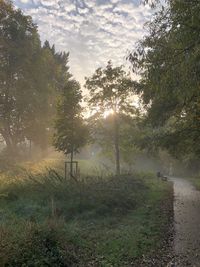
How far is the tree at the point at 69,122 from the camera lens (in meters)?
26.1

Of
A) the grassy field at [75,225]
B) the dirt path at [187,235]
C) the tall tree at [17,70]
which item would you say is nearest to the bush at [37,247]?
the grassy field at [75,225]

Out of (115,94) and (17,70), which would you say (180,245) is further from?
(17,70)

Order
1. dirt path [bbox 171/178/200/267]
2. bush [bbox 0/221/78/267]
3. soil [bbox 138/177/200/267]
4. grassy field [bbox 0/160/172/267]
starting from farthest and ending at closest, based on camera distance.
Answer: dirt path [bbox 171/178/200/267] → soil [bbox 138/177/200/267] → grassy field [bbox 0/160/172/267] → bush [bbox 0/221/78/267]

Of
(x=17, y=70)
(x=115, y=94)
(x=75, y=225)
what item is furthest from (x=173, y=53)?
(x=17, y=70)

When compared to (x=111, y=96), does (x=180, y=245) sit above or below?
below

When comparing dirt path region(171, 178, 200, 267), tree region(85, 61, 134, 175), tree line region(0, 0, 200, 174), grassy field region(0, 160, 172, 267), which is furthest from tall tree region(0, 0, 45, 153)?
dirt path region(171, 178, 200, 267)

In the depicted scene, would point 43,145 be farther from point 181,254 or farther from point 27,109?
point 181,254

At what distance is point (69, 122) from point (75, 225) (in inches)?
576

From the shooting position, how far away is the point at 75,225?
12156 mm

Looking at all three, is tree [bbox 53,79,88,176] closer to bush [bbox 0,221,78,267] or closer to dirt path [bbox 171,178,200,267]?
dirt path [bbox 171,178,200,267]

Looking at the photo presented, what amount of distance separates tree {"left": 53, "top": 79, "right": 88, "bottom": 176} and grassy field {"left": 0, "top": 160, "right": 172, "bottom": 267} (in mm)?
6445

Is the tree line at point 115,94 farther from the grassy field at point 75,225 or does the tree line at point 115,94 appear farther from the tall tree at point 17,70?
the grassy field at point 75,225

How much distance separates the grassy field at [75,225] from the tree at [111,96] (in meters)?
13.6

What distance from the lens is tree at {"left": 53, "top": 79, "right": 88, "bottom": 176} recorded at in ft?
85.6
